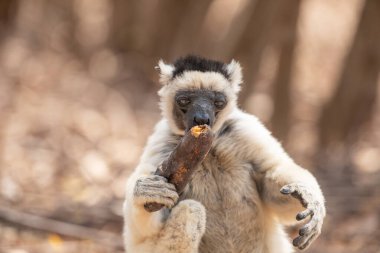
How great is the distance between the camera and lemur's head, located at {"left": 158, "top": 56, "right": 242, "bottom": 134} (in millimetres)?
5492

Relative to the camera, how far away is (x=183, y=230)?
16.7ft

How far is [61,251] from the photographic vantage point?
23.7 feet

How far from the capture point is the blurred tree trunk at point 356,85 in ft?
36.0

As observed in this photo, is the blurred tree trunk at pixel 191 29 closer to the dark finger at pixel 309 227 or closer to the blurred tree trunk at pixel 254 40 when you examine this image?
the blurred tree trunk at pixel 254 40

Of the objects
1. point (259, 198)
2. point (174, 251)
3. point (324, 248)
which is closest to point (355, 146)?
point (324, 248)

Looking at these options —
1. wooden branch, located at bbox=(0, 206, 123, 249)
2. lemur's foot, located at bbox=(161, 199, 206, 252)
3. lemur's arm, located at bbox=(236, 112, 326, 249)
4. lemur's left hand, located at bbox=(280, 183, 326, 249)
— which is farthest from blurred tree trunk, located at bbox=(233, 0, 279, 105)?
lemur's foot, located at bbox=(161, 199, 206, 252)

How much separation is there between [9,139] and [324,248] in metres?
4.61

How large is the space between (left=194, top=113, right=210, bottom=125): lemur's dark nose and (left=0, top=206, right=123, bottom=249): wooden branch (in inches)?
98.1

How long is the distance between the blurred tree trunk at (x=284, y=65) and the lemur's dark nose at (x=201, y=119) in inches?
198

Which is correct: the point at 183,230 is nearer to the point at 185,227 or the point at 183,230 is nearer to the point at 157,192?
the point at 185,227

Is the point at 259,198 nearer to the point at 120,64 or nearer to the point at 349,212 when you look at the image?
the point at 349,212

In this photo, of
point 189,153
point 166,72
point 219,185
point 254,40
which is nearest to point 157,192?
point 189,153

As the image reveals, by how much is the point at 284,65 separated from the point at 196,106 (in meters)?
5.27

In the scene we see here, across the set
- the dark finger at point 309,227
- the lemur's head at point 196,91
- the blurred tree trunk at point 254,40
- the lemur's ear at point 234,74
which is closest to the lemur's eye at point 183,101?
the lemur's head at point 196,91
